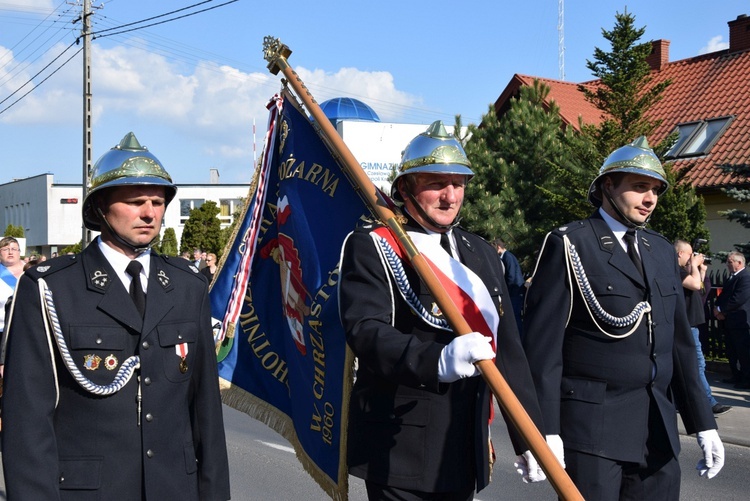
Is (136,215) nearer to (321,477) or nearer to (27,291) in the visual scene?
(27,291)

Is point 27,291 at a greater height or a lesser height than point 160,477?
greater

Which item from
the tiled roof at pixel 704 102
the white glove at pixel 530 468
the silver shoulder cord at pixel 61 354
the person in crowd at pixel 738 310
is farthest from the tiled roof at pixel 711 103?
the silver shoulder cord at pixel 61 354

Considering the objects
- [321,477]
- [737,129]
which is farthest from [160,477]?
[737,129]

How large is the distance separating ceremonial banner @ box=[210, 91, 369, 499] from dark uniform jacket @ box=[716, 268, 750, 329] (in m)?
8.19

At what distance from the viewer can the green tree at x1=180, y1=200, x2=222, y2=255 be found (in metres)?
35.3

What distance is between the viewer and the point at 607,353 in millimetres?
3924

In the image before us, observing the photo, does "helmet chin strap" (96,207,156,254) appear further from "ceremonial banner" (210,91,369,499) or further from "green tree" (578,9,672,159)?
"green tree" (578,9,672,159)

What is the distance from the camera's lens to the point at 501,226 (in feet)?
64.8

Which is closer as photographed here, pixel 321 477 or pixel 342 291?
pixel 342 291

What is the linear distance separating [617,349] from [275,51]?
6.82 ft

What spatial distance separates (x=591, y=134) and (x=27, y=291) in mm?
14746

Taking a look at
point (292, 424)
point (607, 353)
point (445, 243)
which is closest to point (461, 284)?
point (445, 243)

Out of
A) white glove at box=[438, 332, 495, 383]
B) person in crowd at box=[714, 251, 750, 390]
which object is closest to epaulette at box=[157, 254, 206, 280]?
white glove at box=[438, 332, 495, 383]

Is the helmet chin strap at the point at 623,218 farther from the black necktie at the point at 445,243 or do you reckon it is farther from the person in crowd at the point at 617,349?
the black necktie at the point at 445,243
